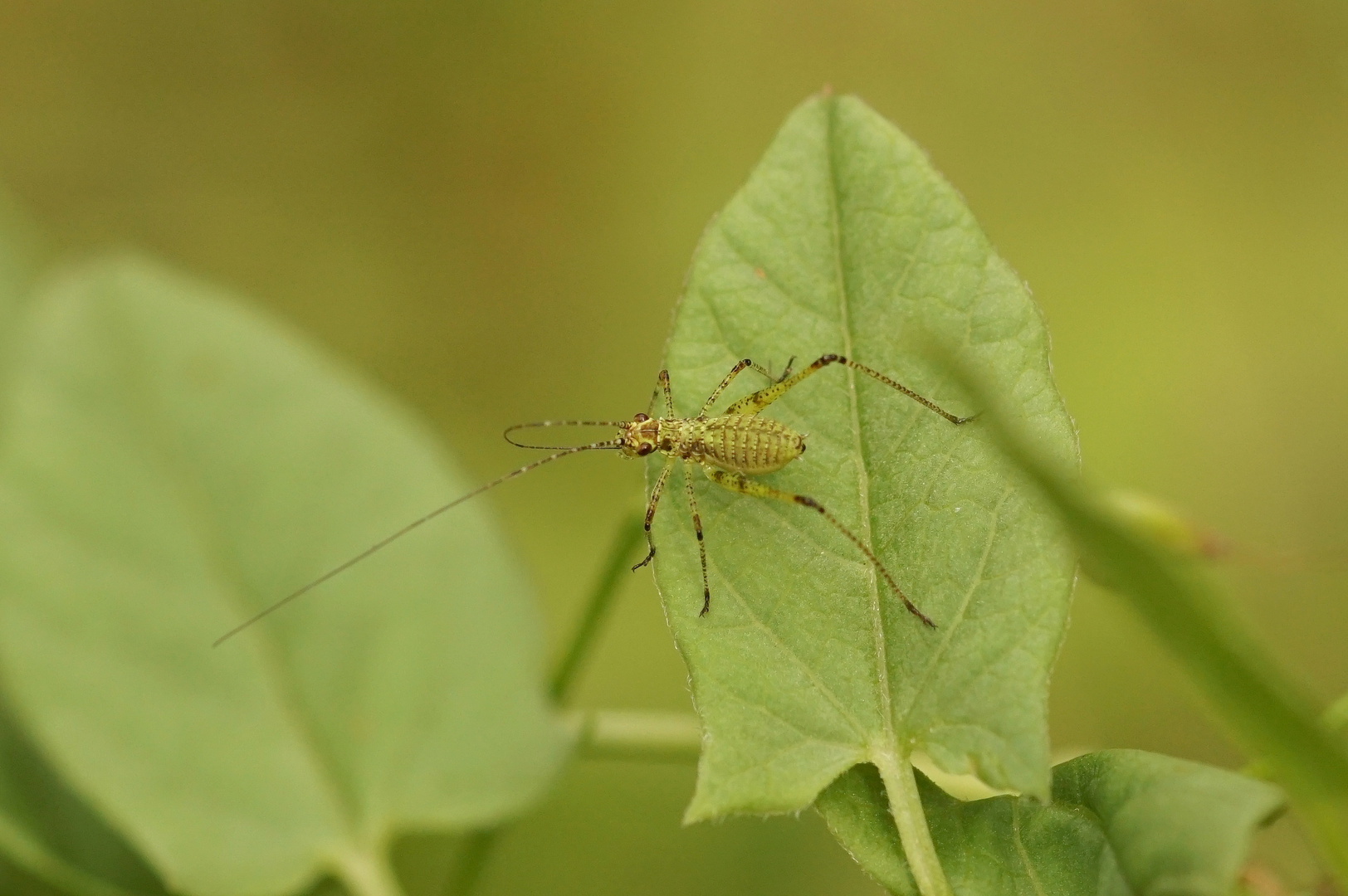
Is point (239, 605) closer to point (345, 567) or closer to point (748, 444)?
point (345, 567)

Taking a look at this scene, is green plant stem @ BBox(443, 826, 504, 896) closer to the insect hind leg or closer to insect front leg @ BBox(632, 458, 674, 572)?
insect front leg @ BBox(632, 458, 674, 572)

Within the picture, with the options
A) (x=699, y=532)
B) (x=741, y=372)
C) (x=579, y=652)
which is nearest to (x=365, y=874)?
(x=579, y=652)

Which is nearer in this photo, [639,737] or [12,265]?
[639,737]

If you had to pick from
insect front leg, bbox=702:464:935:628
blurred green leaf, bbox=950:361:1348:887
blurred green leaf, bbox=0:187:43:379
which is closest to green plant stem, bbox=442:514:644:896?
insect front leg, bbox=702:464:935:628

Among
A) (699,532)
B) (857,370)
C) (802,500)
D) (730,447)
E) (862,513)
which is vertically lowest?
(730,447)

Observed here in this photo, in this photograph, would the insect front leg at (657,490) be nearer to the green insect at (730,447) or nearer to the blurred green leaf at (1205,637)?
the green insect at (730,447)

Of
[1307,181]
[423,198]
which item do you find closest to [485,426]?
[423,198]

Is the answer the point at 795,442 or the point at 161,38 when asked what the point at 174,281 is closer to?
the point at 795,442
